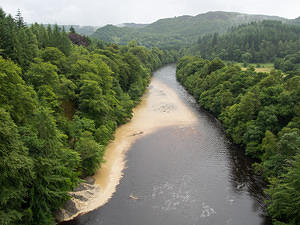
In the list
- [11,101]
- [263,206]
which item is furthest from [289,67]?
[11,101]

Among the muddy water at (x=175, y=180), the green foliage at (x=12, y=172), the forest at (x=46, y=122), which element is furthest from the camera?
the muddy water at (x=175, y=180)

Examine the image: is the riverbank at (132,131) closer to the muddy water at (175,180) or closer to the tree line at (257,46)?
the muddy water at (175,180)

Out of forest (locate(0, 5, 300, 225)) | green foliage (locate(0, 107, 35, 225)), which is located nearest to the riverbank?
forest (locate(0, 5, 300, 225))

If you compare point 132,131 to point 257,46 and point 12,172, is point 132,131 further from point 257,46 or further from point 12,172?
point 257,46

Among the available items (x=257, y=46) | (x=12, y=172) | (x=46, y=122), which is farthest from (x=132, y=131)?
(x=257, y=46)

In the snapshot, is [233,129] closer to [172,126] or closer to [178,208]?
[172,126]

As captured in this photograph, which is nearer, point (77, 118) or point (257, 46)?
point (77, 118)

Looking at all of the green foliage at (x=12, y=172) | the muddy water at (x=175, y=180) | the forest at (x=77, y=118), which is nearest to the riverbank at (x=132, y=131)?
the muddy water at (x=175, y=180)
